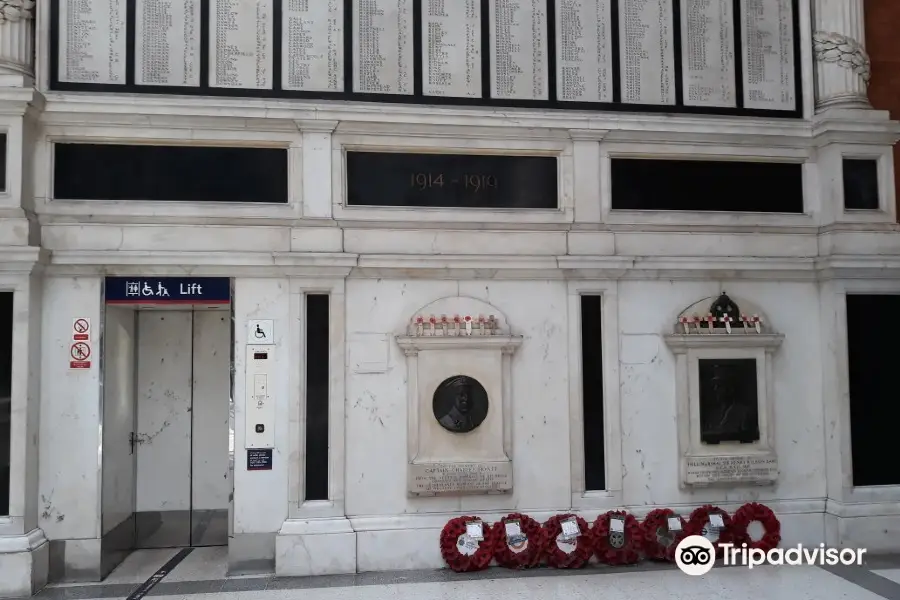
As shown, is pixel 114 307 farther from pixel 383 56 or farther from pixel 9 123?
pixel 383 56

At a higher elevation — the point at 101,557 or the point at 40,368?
the point at 40,368

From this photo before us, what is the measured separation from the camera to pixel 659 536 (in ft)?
25.5

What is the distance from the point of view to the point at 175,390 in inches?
340

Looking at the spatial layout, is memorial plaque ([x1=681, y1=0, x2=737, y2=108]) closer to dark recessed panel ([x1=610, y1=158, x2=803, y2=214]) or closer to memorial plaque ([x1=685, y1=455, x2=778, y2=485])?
dark recessed panel ([x1=610, y1=158, x2=803, y2=214])

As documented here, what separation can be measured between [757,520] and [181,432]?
20.3 ft

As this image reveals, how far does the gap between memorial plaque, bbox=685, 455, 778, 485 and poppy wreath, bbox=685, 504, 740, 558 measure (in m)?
0.29

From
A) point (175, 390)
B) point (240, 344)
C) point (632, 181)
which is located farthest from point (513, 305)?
point (175, 390)

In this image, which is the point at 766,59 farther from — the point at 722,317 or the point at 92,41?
the point at 92,41

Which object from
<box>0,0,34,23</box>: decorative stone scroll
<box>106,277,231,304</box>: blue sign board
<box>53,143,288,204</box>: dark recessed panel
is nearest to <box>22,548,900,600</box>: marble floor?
<box>106,277,231,304</box>: blue sign board

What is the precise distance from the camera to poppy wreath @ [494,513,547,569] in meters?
7.47

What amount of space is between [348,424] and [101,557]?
8.44ft

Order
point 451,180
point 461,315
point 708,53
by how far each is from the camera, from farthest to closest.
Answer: point 708,53 < point 451,180 < point 461,315

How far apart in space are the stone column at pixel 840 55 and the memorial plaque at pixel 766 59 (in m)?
0.30

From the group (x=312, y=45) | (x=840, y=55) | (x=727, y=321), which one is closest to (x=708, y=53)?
(x=840, y=55)
